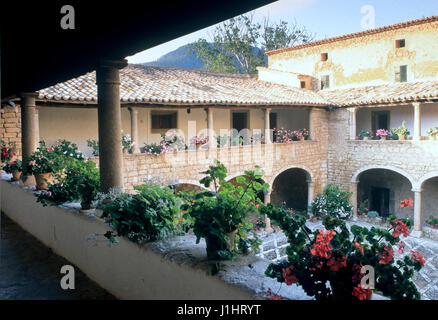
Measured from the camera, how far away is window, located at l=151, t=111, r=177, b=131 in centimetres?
1408

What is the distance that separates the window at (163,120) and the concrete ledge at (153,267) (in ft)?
29.6

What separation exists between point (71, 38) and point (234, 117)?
13.6m

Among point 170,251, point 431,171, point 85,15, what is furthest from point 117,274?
point 431,171

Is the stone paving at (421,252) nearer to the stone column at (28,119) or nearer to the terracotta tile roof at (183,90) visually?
the terracotta tile roof at (183,90)

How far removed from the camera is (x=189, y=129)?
14.9 metres

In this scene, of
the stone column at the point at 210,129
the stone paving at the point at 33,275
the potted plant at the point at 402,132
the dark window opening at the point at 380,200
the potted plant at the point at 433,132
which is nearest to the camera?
the stone paving at the point at 33,275

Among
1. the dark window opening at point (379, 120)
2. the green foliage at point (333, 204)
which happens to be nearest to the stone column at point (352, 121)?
the dark window opening at point (379, 120)

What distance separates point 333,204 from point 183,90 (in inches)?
322

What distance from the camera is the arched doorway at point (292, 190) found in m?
18.7

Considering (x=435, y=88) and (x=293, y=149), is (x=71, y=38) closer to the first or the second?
(x=293, y=149)

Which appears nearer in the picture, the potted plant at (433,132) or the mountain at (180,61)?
the potted plant at (433,132)

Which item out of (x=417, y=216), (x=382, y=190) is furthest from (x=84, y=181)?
(x=382, y=190)

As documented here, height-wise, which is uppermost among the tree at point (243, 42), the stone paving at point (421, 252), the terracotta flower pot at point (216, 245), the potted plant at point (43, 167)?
the tree at point (243, 42)

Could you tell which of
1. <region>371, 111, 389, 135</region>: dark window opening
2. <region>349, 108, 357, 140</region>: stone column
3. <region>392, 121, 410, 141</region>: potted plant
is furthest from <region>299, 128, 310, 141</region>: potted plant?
<region>392, 121, 410, 141</region>: potted plant
